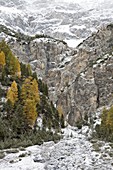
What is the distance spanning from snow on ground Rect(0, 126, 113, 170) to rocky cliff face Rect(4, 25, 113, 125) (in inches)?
2094

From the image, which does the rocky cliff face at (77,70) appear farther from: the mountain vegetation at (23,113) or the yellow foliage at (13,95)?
the yellow foliage at (13,95)

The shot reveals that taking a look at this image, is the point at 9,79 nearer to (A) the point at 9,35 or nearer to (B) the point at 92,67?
(B) the point at 92,67

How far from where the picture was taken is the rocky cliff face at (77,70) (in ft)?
287

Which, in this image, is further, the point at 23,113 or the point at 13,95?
the point at 13,95

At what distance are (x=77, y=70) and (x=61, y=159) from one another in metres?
86.2

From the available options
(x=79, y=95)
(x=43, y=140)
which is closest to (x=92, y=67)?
(x=79, y=95)

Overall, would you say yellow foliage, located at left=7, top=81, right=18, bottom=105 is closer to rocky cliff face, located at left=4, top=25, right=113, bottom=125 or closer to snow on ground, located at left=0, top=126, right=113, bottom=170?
snow on ground, located at left=0, top=126, right=113, bottom=170

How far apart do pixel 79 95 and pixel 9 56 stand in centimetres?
2499


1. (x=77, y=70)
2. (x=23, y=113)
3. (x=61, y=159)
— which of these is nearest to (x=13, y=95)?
(x=23, y=113)

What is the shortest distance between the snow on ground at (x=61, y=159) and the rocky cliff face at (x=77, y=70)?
53.2 metres

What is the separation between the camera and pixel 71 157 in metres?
25.0

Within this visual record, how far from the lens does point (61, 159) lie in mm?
24344

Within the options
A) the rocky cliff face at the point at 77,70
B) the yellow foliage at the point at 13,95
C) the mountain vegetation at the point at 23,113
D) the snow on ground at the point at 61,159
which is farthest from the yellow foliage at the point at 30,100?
the rocky cliff face at the point at 77,70

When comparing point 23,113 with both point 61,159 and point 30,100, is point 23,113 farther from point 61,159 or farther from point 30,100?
point 61,159
